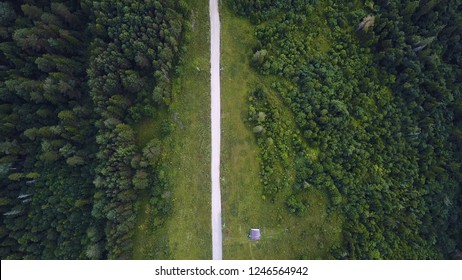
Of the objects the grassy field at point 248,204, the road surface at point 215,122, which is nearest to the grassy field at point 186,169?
the road surface at point 215,122

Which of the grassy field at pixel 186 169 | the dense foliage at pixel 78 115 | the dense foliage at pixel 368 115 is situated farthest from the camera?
the dense foliage at pixel 368 115

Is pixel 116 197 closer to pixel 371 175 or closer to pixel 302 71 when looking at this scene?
pixel 302 71

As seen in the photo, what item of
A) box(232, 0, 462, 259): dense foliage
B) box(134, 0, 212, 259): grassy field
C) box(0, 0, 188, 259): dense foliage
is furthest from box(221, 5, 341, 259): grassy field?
box(0, 0, 188, 259): dense foliage

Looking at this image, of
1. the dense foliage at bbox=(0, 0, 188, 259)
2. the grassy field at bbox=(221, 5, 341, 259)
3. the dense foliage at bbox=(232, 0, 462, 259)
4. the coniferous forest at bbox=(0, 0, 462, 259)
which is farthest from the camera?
the dense foliage at bbox=(232, 0, 462, 259)

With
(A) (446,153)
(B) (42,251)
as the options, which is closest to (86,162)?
(B) (42,251)

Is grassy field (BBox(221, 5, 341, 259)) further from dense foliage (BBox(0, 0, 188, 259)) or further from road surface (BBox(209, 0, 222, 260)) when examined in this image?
dense foliage (BBox(0, 0, 188, 259))

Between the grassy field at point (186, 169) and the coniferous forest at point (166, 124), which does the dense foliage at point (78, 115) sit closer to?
the coniferous forest at point (166, 124)
